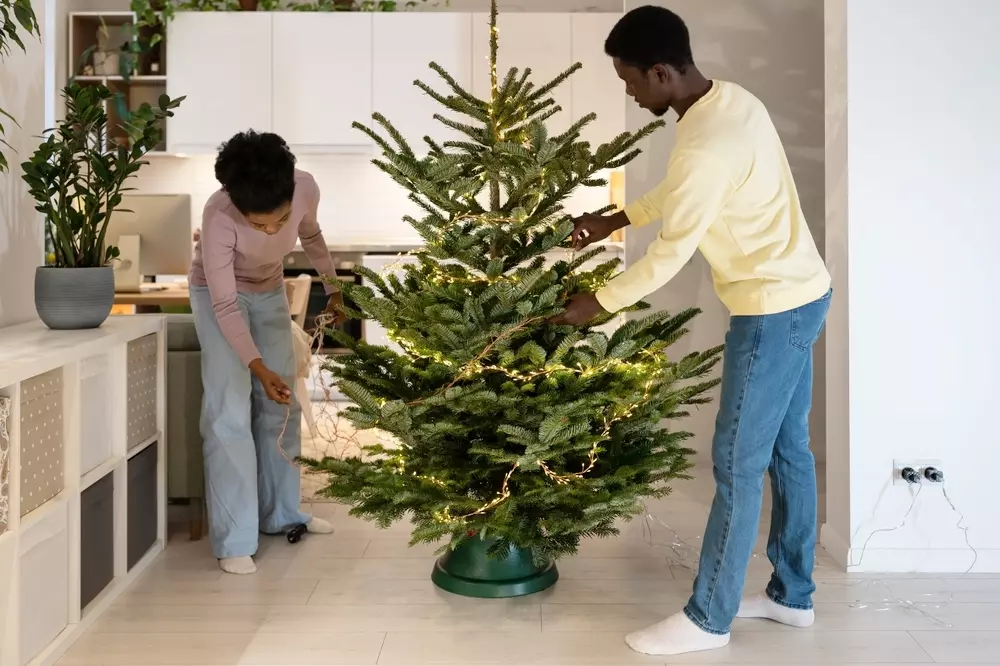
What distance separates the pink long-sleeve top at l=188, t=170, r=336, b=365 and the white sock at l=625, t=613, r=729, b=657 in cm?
132

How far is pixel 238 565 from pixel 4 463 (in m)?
0.99

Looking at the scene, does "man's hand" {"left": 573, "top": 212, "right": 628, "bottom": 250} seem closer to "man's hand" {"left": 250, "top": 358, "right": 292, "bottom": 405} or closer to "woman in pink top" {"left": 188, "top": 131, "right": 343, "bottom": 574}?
"woman in pink top" {"left": 188, "top": 131, "right": 343, "bottom": 574}

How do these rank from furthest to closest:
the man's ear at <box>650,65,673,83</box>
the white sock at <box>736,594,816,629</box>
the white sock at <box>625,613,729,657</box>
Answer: the white sock at <box>736,594,816,629</box>
the white sock at <box>625,613,729,657</box>
the man's ear at <box>650,65,673,83</box>

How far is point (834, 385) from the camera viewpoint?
2.97 m

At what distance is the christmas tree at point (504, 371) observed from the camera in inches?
89.5

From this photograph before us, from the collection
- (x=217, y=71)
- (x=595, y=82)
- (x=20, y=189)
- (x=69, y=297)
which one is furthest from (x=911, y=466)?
(x=217, y=71)

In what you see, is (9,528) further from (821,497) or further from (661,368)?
(821,497)

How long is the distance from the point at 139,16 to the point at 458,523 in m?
4.86

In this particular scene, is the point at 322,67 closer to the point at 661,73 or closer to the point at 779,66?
the point at 779,66

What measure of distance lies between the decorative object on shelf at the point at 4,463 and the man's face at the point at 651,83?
145cm

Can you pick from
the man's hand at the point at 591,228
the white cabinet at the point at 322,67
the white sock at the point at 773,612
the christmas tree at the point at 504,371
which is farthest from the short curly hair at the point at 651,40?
the white cabinet at the point at 322,67

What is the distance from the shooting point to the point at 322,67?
6.12 metres

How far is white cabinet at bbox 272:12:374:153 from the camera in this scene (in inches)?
241

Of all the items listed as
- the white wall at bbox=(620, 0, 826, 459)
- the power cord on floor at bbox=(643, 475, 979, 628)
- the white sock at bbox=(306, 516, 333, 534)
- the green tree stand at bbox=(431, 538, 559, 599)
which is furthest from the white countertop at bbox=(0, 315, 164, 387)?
the white wall at bbox=(620, 0, 826, 459)
